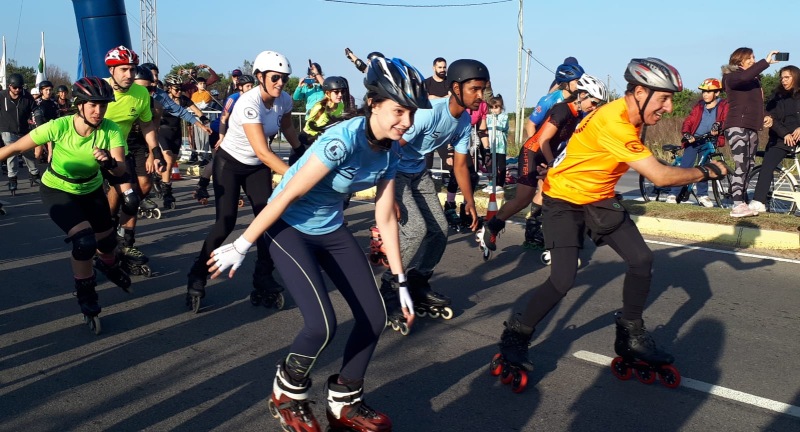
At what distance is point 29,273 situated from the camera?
8.02m

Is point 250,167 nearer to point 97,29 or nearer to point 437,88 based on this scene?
point 437,88

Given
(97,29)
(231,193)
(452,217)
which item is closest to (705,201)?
(452,217)

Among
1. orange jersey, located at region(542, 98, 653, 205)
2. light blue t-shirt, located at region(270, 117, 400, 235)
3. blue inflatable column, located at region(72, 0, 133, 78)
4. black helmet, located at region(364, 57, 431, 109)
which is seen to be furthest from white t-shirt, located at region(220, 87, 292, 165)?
blue inflatable column, located at region(72, 0, 133, 78)

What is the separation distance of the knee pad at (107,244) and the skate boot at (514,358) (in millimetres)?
3505

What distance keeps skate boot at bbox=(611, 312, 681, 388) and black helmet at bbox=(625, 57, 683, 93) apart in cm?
146

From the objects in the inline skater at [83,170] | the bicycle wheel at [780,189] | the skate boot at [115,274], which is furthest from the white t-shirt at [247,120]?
the bicycle wheel at [780,189]

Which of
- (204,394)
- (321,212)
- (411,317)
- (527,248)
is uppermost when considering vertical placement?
(321,212)

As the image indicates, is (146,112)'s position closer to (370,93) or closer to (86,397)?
(86,397)

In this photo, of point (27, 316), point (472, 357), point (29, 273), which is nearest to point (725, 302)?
point (472, 357)

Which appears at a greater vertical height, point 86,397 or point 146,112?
point 146,112

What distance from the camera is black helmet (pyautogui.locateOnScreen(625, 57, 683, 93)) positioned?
4.61 meters

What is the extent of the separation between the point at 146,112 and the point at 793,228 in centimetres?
755

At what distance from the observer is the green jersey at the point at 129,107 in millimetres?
8156

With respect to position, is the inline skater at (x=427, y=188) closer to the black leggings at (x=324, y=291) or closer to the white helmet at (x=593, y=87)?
the white helmet at (x=593, y=87)
